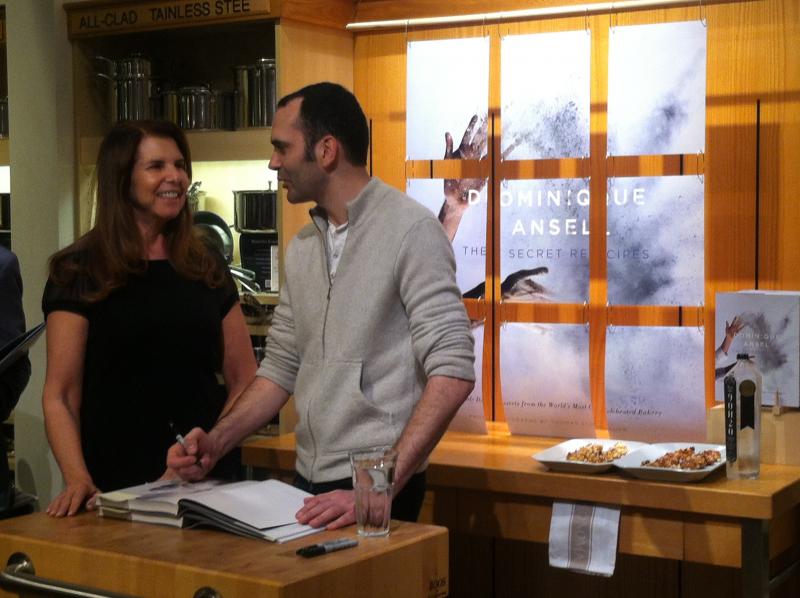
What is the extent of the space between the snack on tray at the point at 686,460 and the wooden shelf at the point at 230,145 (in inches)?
66.4

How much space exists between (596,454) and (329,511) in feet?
4.06

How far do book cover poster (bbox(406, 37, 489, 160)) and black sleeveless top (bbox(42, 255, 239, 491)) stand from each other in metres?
1.22

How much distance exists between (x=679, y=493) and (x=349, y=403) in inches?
37.7

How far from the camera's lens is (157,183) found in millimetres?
2812

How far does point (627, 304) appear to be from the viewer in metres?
3.55

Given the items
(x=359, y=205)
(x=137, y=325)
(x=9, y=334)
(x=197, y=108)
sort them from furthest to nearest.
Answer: (x=197, y=108) → (x=9, y=334) → (x=137, y=325) → (x=359, y=205)

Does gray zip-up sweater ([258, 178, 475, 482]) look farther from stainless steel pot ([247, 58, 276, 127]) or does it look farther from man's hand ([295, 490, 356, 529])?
stainless steel pot ([247, 58, 276, 127])

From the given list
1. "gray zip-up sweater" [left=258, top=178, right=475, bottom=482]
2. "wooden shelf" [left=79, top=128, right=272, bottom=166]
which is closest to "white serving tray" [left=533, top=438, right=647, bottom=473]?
"gray zip-up sweater" [left=258, top=178, right=475, bottom=482]

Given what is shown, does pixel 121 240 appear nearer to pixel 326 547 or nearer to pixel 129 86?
pixel 326 547

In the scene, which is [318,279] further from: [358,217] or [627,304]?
[627,304]

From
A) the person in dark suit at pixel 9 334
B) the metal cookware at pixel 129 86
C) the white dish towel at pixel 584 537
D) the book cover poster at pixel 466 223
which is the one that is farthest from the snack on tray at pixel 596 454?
the metal cookware at pixel 129 86

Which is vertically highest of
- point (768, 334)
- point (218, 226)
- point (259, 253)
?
point (218, 226)

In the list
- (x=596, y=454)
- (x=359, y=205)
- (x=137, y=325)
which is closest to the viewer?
(x=359, y=205)

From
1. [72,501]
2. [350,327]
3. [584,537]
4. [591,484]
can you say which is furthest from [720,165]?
[72,501]
